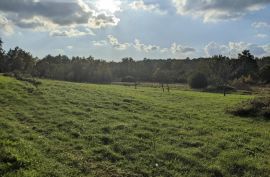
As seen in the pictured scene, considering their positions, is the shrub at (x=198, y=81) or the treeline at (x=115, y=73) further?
the treeline at (x=115, y=73)

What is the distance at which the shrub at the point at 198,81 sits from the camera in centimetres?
9525

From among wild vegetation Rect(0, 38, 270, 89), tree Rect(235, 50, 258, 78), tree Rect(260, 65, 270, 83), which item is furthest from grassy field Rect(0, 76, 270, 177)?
tree Rect(235, 50, 258, 78)

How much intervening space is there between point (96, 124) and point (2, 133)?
261 inches

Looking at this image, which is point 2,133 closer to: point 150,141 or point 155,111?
point 150,141

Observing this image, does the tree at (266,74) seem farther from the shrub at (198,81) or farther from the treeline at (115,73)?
the shrub at (198,81)

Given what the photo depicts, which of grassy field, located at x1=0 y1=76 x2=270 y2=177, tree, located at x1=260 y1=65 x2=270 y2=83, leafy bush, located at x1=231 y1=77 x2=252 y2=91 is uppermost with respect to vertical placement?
tree, located at x1=260 y1=65 x2=270 y2=83

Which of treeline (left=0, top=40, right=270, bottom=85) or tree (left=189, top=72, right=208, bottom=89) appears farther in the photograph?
treeline (left=0, top=40, right=270, bottom=85)

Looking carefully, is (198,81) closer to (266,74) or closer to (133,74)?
(266,74)

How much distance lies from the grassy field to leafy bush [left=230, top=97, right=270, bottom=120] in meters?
1.64

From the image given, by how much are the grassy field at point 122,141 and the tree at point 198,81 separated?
204ft

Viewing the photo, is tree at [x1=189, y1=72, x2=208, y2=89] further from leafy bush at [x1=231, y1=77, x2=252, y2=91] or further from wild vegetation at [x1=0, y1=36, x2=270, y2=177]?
wild vegetation at [x1=0, y1=36, x2=270, y2=177]

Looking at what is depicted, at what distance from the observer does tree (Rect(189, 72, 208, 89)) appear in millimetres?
95250

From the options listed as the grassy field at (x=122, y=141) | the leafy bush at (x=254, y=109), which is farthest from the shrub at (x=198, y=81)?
the grassy field at (x=122, y=141)

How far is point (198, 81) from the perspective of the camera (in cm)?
9588
